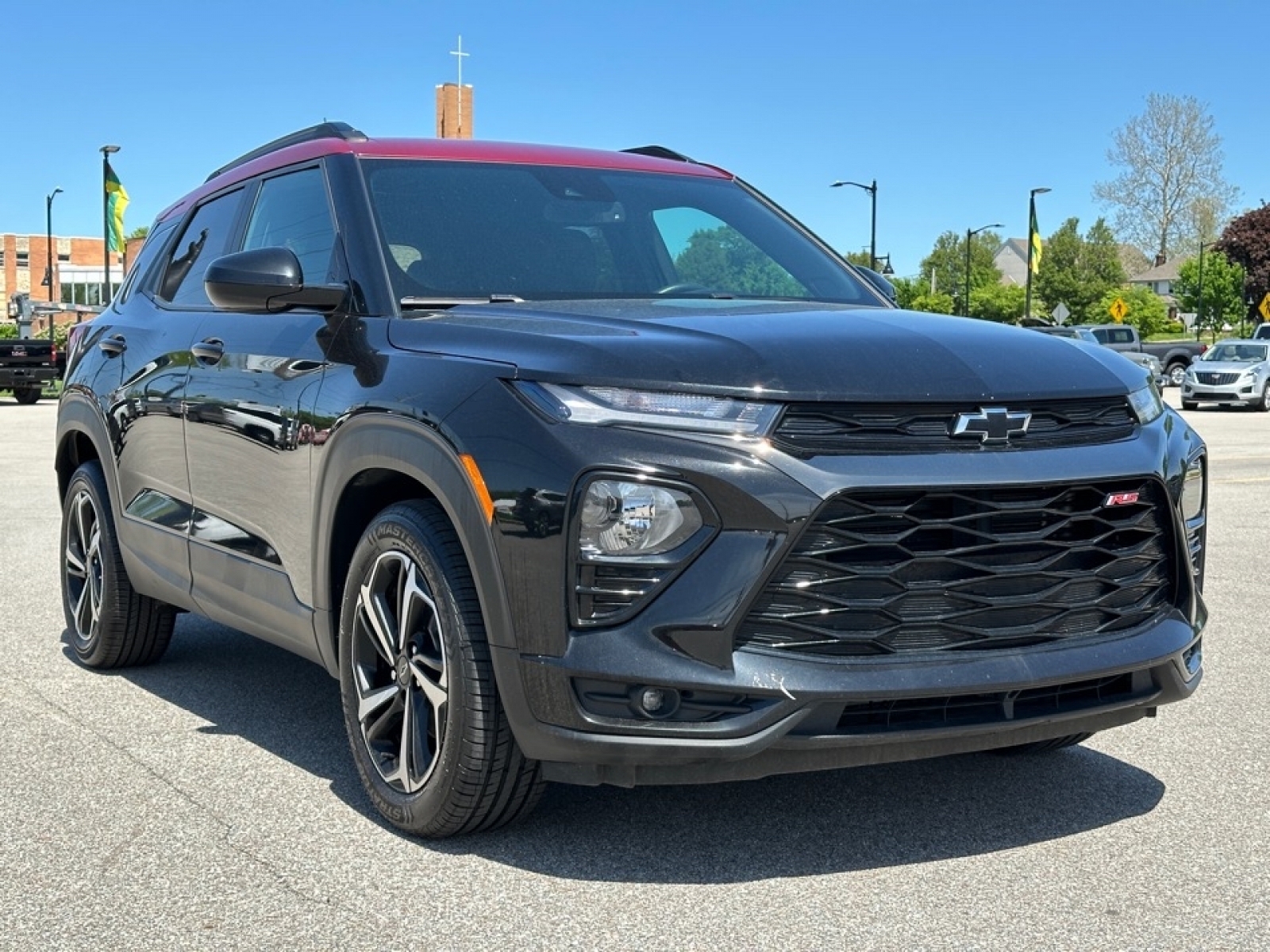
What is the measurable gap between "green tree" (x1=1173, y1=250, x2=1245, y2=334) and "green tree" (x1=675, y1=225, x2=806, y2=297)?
337ft

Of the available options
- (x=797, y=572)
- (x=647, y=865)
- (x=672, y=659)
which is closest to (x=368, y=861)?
(x=647, y=865)

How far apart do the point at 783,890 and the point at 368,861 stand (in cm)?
102

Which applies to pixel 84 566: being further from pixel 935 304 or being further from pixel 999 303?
pixel 999 303

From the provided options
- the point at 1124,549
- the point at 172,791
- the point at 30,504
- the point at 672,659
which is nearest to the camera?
the point at 672,659

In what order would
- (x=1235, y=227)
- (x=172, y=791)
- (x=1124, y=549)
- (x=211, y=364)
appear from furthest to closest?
(x=1235, y=227)
(x=211, y=364)
(x=172, y=791)
(x=1124, y=549)

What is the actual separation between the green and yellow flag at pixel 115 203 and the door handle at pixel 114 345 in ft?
124

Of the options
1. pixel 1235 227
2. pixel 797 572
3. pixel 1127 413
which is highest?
pixel 1235 227

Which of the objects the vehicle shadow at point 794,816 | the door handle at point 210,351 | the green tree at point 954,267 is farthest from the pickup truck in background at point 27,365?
the green tree at point 954,267

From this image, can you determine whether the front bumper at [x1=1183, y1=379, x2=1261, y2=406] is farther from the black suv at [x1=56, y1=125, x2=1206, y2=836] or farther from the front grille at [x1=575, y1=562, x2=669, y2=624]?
the front grille at [x1=575, y1=562, x2=669, y2=624]

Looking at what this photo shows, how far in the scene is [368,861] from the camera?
3.91 m

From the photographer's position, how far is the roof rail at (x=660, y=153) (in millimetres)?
5870

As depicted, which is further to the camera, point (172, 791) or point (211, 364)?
point (211, 364)

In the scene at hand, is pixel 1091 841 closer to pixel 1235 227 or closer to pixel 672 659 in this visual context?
pixel 672 659

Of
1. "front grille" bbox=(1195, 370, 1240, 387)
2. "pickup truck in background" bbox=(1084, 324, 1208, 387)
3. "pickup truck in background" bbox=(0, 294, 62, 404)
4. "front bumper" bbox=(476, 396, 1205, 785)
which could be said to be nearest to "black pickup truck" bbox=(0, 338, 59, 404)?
"pickup truck in background" bbox=(0, 294, 62, 404)
